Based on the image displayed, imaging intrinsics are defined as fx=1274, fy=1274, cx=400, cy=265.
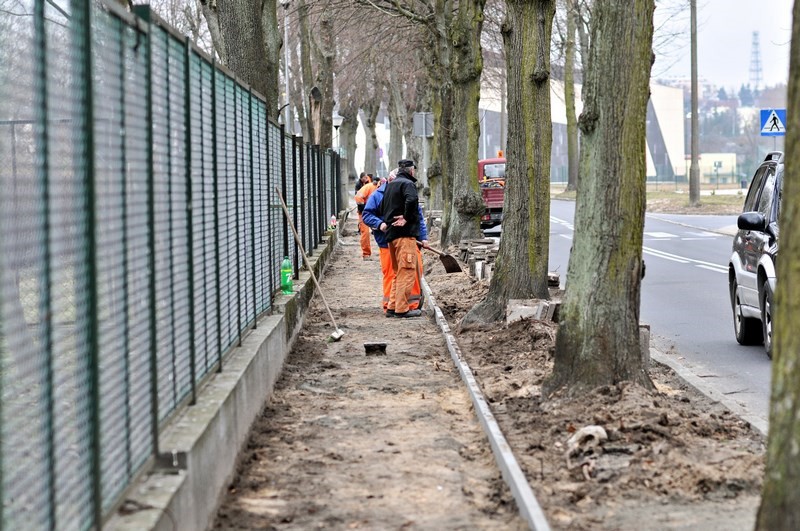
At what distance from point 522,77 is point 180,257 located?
7840mm

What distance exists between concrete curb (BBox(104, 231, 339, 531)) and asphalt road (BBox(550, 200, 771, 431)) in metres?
3.36

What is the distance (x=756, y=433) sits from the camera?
7.93 metres

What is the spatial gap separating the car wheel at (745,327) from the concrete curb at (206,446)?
204 inches

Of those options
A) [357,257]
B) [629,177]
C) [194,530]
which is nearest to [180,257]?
[194,530]

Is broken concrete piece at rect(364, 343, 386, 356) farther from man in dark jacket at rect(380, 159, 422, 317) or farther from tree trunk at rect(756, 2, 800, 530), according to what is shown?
tree trunk at rect(756, 2, 800, 530)

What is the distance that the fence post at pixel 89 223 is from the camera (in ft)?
14.6

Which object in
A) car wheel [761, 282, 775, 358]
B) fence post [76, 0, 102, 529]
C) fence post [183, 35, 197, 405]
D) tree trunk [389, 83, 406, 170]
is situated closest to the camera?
fence post [76, 0, 102, 529]

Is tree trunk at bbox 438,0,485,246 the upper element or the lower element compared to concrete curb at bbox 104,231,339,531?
upper

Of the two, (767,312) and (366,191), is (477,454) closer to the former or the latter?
(767,312)

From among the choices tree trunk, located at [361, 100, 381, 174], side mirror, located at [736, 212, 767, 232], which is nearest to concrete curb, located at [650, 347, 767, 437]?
side mirror, located at [736, 212, 767, 232]

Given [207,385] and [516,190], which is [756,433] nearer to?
[207,385]

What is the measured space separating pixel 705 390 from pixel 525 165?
14.8 ft

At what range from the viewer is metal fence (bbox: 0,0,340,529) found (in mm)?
4070

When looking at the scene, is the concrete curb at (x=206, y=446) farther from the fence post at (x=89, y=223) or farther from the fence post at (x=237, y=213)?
the fence post at (x=89, y=223)
